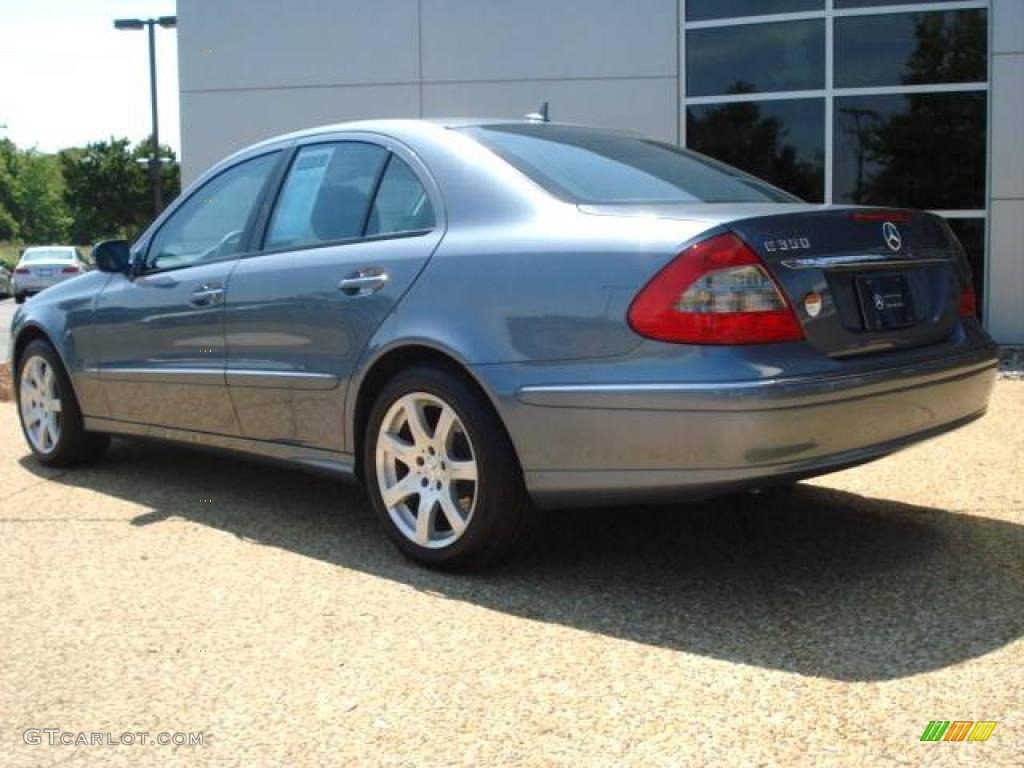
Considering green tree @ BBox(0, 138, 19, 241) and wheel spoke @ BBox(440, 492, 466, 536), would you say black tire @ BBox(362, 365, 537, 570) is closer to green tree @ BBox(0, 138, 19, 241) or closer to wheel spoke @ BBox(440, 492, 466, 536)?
wheel spoke @ BBox(440, 492, 466, 536)

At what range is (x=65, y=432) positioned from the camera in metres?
5.84

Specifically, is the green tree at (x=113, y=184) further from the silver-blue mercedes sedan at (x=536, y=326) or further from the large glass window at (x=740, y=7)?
the silver-blue mercedes sedan at (x=536, y=326)

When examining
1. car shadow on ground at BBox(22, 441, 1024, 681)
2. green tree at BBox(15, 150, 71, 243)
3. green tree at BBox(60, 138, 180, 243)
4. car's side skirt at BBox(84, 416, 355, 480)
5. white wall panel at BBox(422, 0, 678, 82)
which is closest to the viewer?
car shadow on ground at BBox(22, 441, 1024, 681)

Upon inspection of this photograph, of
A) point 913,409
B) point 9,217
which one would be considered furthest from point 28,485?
point 9,217

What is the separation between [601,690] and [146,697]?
3.67 feet

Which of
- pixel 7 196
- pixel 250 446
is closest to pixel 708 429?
pixel 250 446

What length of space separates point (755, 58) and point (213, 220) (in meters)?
7.86

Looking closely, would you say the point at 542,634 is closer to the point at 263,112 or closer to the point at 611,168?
the point at 611,168

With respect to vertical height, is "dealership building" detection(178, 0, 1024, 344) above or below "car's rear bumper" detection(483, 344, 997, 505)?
above

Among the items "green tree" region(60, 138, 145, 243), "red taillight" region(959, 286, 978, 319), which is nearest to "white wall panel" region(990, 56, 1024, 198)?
"red taillight" region(959, 286, 978, 319)

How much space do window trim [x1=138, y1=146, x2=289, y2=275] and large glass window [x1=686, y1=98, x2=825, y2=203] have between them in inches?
288

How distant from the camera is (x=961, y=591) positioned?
3.60 m


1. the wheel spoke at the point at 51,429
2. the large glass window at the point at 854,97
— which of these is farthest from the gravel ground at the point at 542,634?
the large glass window at the point at 854,97

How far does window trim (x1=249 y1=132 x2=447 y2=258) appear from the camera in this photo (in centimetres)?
404
